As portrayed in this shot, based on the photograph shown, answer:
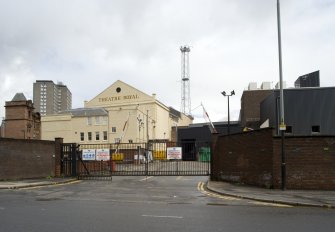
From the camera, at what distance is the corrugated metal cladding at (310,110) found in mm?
40781

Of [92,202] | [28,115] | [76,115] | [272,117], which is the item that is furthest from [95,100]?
[92,202]

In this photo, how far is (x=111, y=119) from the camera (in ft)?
322

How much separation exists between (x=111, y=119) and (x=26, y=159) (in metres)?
68.0

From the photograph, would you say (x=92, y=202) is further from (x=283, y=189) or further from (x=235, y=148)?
(x=235, y=148)

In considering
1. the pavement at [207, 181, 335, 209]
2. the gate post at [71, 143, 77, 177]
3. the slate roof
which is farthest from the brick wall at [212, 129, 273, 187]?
the slate roof

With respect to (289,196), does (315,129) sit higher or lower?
higher

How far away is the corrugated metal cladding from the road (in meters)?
25.3

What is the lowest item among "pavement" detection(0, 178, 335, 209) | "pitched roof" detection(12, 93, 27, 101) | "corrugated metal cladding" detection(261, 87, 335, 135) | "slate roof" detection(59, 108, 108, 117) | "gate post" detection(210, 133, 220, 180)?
"pavement" detection(0, 178, 335, 209)

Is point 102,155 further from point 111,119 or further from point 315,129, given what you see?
point 111,119

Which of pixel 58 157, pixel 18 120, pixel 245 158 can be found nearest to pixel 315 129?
pixel 245 158

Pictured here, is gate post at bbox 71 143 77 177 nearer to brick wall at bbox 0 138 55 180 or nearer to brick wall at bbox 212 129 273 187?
brick wall at bbox 0 138 55 180

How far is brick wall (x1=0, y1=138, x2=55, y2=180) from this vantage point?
93.9 feet

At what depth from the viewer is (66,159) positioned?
33.2 m

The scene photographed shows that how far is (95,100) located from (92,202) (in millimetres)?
92006
